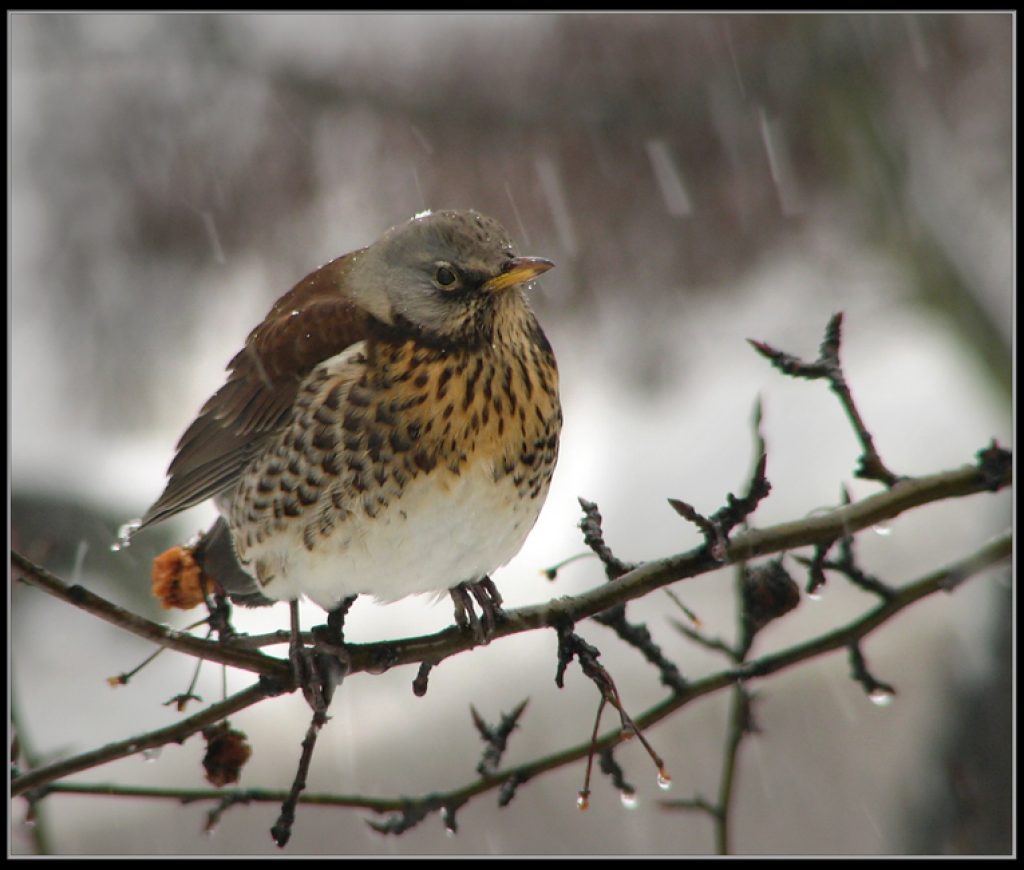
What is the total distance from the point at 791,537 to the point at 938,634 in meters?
3.48

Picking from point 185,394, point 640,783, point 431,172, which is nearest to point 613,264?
point 431,172

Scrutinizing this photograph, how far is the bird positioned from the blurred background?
6.93ft

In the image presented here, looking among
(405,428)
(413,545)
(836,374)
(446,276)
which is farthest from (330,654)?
(836,374)

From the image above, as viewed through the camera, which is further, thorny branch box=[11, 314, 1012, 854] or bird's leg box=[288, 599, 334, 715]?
bird's leg box=[288, 599, 334, 715]

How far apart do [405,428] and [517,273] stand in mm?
315

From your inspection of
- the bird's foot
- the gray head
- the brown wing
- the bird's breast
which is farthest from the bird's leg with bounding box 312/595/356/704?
the gray head

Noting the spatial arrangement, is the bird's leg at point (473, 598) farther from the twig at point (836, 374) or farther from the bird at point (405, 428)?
the twig at point (836, 374)

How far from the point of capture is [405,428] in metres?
1.72

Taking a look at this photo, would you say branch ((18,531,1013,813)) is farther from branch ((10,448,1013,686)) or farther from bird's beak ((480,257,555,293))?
bird's beak ((480,257,555,293))

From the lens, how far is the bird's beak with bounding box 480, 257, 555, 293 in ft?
5.04

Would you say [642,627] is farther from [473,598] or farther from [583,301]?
[583,301]

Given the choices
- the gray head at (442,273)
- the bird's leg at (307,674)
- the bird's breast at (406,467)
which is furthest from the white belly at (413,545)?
the gray head at (442,273)

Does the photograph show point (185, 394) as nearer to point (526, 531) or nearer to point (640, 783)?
point (640, 783)

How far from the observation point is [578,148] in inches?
208
